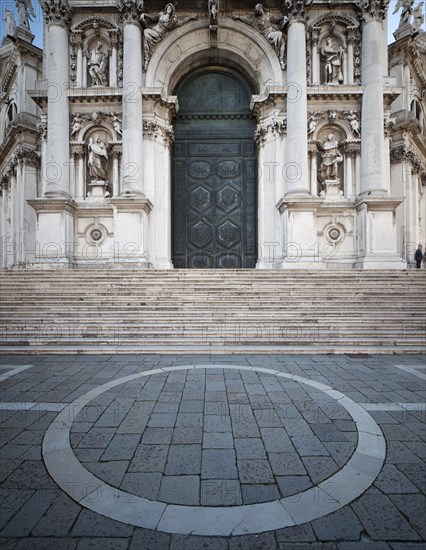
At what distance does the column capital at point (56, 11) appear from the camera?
1418cm

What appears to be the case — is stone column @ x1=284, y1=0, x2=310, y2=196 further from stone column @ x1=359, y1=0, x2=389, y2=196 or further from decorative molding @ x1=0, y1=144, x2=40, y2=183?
decorative molding @ x1=0, y1=144, x2=40, y2=183

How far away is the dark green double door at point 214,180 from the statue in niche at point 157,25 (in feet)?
8.32

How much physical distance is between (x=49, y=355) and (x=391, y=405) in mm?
6100

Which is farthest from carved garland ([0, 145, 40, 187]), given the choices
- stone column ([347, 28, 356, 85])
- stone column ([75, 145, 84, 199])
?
stone column ([347, 28, 356, 85])

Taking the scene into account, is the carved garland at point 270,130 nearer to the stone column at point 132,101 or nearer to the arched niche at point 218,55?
the arched niche at point 218,55

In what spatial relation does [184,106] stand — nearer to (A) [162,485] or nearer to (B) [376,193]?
(B) [376,193]

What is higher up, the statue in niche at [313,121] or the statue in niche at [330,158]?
the statue in niche at [313,121]

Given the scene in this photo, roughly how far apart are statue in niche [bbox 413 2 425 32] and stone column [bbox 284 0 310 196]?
13.2 m

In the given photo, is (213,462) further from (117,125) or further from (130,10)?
(130,10)

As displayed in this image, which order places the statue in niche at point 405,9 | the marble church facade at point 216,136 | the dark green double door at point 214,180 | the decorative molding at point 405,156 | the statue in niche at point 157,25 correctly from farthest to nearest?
1. the statue in niche at point 405,9
2. the decorative molding at point 405,156
3. the dark green double door at point 214,180
4. the statue in niche at point 157,25
5. the marble church facade at point 216,136

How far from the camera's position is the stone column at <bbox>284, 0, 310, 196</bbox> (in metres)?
13.9

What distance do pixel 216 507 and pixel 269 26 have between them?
18.0 meters

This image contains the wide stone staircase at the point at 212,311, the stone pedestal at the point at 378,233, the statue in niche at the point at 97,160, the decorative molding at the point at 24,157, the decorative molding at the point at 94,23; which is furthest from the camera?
the decorative molding at the point at 24,157

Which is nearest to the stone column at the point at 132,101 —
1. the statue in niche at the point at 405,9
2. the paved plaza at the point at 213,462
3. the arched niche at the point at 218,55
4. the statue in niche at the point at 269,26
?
the arched niche at the point at 218,55
